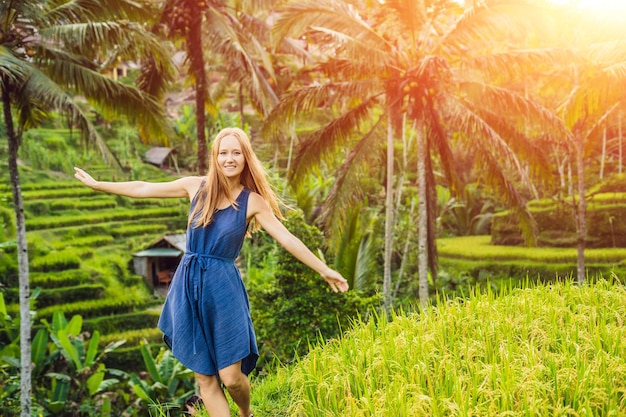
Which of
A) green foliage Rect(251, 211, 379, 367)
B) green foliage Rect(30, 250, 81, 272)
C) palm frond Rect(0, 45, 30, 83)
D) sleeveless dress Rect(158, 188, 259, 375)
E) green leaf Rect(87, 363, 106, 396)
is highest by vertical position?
palm frond Rect(0, 45, 30, 83)

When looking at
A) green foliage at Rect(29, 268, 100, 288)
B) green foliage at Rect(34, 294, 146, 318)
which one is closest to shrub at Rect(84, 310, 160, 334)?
green foliage at Rect(34, 294, 146, 318)

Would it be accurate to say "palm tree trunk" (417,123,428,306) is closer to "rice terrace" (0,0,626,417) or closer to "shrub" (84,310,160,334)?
"rice terrace" (0,0,626,417)

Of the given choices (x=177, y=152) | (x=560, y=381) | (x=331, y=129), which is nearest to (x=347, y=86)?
(x=331, y=129)

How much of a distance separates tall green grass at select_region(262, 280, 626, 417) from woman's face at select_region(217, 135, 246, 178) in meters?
1.19

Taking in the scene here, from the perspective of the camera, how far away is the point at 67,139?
25734 millimetres

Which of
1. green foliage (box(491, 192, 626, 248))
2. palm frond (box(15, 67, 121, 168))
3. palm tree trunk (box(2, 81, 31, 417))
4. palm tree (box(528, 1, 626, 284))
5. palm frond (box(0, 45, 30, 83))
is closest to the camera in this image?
palm frond (box(0, 45, 30, 83))

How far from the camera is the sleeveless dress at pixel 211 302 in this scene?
317cm

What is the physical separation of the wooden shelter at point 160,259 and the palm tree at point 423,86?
8988mm

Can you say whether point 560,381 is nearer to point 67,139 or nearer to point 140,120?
point 140,120

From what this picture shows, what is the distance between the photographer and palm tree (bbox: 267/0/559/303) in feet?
30.9

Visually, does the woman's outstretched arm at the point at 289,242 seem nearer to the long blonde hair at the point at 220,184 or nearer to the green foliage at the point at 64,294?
the long blonde hair at the point at 220,184

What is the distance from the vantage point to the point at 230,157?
323 centimetres

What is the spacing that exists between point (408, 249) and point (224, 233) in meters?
12.9

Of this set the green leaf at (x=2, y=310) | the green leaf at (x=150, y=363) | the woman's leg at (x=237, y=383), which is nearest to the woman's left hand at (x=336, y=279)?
the woman's leg at (x=237, y=383)
